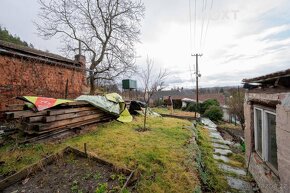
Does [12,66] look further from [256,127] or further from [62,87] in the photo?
[256,127]

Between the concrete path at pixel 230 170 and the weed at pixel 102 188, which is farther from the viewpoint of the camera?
the concrete path at pixel 230 170

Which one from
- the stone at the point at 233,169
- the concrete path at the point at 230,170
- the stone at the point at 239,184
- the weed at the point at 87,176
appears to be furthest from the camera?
the stone at the point at 233,169

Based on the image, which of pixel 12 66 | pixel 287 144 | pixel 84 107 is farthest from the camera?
pixel 12 66

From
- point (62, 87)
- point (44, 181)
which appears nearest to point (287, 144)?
point (44, 181)

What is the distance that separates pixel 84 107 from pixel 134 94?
13557 mm

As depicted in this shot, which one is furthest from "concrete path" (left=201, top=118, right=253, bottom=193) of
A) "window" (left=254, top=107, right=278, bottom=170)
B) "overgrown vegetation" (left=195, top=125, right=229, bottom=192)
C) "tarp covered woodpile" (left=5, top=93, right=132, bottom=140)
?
"tarp covered woodpile" (left=5, top=93, right=132, bottom=140)

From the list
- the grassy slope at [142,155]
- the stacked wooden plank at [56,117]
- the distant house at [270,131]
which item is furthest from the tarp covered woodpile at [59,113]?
the distant house at [270,131]

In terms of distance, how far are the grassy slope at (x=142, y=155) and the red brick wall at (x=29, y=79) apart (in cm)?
287

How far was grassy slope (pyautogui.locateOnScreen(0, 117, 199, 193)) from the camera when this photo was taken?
11.9 ft

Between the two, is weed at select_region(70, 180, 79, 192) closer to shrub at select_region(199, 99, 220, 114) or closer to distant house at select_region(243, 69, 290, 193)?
distant house at select_region(243, 69, 290, 193)

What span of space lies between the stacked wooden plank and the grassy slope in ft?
1.76

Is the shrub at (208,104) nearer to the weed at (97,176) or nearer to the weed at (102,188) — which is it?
the weed at (97,176)

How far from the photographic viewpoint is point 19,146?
4.57 metres

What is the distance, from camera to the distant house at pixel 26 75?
23.7 ft
